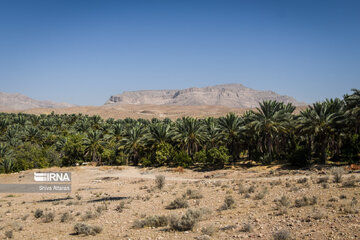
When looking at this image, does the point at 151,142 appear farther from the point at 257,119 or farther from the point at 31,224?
the point at 31,224

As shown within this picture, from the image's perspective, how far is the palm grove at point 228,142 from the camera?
96.3 ft

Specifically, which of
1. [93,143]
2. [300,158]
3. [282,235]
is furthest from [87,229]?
[93,143]

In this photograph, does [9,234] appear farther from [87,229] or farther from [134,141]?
[134,141]

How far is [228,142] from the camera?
36031 millimetres

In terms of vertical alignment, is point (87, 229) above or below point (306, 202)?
below

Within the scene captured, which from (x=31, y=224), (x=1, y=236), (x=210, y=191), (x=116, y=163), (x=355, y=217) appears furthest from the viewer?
(x=116, y=163)

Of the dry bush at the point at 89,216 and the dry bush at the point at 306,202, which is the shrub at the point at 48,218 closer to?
the dry bush at the point at 89,216

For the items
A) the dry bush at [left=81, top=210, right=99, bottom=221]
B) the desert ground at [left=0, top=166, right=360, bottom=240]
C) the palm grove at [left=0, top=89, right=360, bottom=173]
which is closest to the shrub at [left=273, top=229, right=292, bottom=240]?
the desert ground at [left=0, top=166, right=360, bottom=240]

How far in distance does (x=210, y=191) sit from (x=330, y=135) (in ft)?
57.5

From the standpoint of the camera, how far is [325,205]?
11.9 meters

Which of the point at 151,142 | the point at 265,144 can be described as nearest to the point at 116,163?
the point at 151,142

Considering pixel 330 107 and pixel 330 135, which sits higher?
pixel 330 107

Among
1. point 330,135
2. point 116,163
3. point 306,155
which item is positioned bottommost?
point 116,163

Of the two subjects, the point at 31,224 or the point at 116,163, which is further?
the point at 116,163
